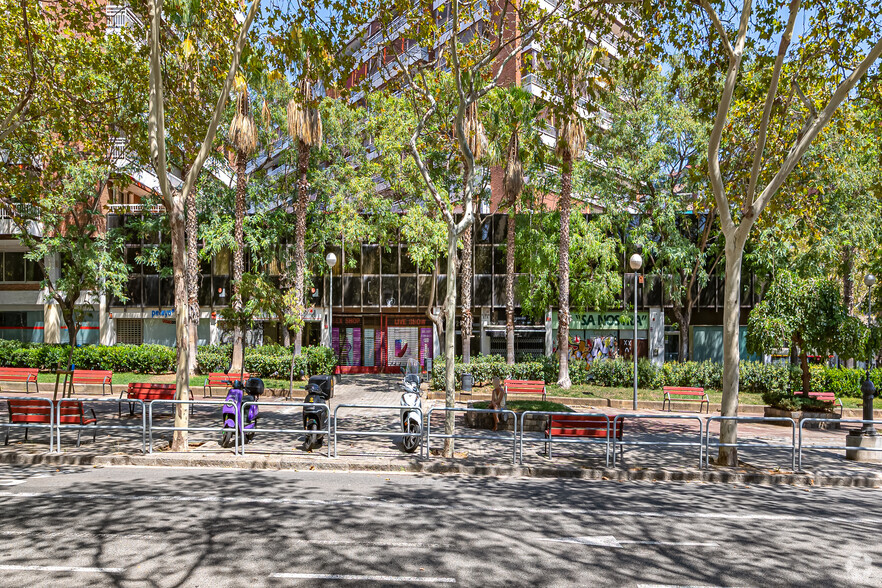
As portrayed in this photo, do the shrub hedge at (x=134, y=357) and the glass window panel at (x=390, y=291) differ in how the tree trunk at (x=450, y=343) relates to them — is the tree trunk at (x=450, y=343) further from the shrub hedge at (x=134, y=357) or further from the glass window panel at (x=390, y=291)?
the glass window panel at (x=390, y=291)

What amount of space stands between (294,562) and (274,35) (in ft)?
33.0

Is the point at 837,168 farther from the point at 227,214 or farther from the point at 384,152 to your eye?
the point at 227,214

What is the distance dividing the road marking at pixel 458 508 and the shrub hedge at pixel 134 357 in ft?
48.3

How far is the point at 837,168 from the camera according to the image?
19766 millimetres

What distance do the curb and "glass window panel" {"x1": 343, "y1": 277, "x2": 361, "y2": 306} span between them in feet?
62.9

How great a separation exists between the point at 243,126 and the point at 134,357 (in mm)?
11338

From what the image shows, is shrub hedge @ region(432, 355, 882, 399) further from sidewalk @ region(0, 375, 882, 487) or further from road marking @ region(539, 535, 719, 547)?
road marking @ region(539, 535, 719, 547)

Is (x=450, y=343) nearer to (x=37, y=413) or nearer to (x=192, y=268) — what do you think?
(x=37, y=413)

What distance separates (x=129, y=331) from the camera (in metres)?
30.5

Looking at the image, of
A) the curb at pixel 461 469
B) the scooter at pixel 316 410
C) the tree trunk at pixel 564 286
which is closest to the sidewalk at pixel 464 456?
the curb at pixel 461 469

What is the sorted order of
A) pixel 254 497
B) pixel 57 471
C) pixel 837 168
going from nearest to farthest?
1. pixel 254 497
2. pixel 57 471
3. pixel 837 168

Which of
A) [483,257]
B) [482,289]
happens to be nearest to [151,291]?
[482,289]

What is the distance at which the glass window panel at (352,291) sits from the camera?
2941 cm

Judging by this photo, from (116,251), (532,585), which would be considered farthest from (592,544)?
(116,251)
